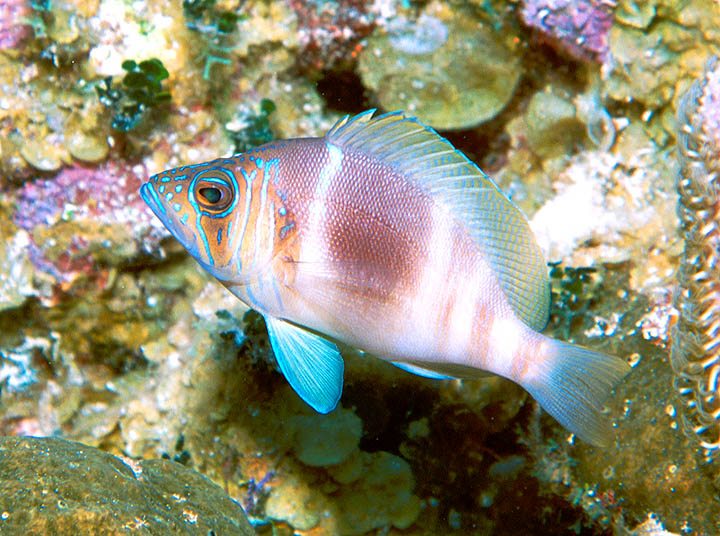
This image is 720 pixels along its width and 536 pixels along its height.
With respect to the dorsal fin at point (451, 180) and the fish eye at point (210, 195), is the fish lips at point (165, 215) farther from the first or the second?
the dorsal fin at point (451, 180)

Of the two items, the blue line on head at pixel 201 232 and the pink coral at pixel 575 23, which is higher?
the pink coral at pixel 575 23

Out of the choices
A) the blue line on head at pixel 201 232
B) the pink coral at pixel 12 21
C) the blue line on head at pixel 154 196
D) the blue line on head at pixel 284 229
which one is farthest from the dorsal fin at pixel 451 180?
the pink coral at pixel 12 21

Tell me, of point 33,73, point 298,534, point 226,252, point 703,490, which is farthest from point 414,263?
point 33,73

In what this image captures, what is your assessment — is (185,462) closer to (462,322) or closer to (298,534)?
(298,534)

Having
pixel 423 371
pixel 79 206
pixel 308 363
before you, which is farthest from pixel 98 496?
pixel 79 206

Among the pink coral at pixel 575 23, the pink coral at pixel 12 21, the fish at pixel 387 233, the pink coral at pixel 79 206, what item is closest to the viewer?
the fish at pixel 387 233

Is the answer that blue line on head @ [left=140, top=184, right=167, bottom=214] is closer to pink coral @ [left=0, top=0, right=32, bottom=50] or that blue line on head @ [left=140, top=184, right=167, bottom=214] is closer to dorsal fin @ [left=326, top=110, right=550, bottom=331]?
dorsal fin @ [left=326, top=110, right=550, bottom=331]

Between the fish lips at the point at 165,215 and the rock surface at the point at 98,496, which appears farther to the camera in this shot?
the fish lips at the point at 165,215
